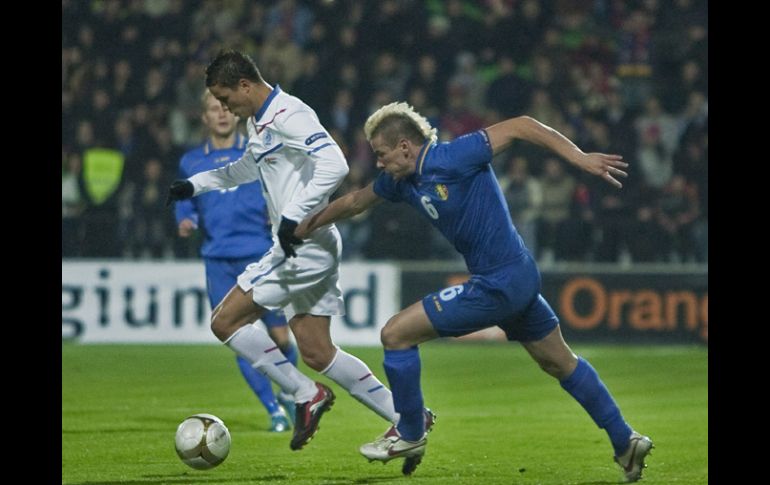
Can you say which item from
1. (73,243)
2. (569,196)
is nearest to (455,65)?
(569,196)

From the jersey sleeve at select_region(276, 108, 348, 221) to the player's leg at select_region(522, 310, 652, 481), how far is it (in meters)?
1.26

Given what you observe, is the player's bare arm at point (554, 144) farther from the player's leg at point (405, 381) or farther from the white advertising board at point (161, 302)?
the white advertising board at point (161, 302)

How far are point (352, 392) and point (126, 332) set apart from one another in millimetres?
7320

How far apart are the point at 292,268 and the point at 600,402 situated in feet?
5.78

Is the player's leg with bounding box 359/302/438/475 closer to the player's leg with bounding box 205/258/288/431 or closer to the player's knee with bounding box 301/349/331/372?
the player's knee with bounding box 301/349/331/372

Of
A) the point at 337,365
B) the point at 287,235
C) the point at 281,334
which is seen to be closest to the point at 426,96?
the point at 281,334

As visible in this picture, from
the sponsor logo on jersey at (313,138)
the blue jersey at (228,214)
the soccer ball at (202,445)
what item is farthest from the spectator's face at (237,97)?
the blue jersey at (228,214)

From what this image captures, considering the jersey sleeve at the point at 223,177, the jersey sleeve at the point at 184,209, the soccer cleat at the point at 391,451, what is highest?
the jersey sleeve at the point at 223,177

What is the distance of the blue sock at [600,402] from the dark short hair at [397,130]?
4.57ft

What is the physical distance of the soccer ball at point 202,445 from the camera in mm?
6859

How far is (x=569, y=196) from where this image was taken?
15.0 meters

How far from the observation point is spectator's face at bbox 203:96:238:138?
8727 millimetres

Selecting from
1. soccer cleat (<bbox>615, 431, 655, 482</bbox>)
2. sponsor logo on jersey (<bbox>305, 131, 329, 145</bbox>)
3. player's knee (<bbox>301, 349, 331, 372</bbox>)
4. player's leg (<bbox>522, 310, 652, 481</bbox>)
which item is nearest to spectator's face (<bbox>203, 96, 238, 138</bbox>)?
sponsor logo on jersey (<bbox>305, 131, 329, 145</bbox>)

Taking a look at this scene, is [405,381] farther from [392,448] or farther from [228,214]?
[228,214]
